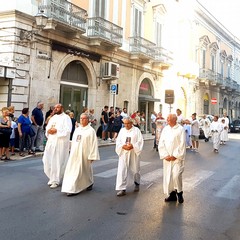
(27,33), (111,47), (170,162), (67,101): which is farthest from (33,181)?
(111,47)

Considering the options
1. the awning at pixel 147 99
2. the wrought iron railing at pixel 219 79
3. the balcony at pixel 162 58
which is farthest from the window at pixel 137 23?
the wrought iron railing at pixel 219 79

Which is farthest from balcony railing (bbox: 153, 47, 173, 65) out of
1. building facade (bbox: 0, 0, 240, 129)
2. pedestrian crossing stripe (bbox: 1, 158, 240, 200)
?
pedestrian crossing stripe (bbox: 1, 158, 240, 200)

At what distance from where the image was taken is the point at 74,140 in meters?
7.26

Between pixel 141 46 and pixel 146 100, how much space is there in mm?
4398

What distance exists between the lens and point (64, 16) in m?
17.3

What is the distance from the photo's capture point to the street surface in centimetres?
477

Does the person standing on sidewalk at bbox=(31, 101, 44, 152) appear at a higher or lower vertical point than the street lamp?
lower

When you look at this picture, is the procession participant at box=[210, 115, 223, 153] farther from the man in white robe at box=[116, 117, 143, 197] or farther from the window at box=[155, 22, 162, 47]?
the window at box=[155, 22, 162, 47]

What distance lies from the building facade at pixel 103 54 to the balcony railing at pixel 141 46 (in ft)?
0.16

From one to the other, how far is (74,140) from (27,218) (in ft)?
7.47

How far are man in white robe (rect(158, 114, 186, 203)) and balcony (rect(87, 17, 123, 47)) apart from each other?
14.1m

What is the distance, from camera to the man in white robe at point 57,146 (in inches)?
307

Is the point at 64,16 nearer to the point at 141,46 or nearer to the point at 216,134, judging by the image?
the point at 141,46

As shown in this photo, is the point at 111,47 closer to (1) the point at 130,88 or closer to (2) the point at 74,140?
(1) the point at 130,88
